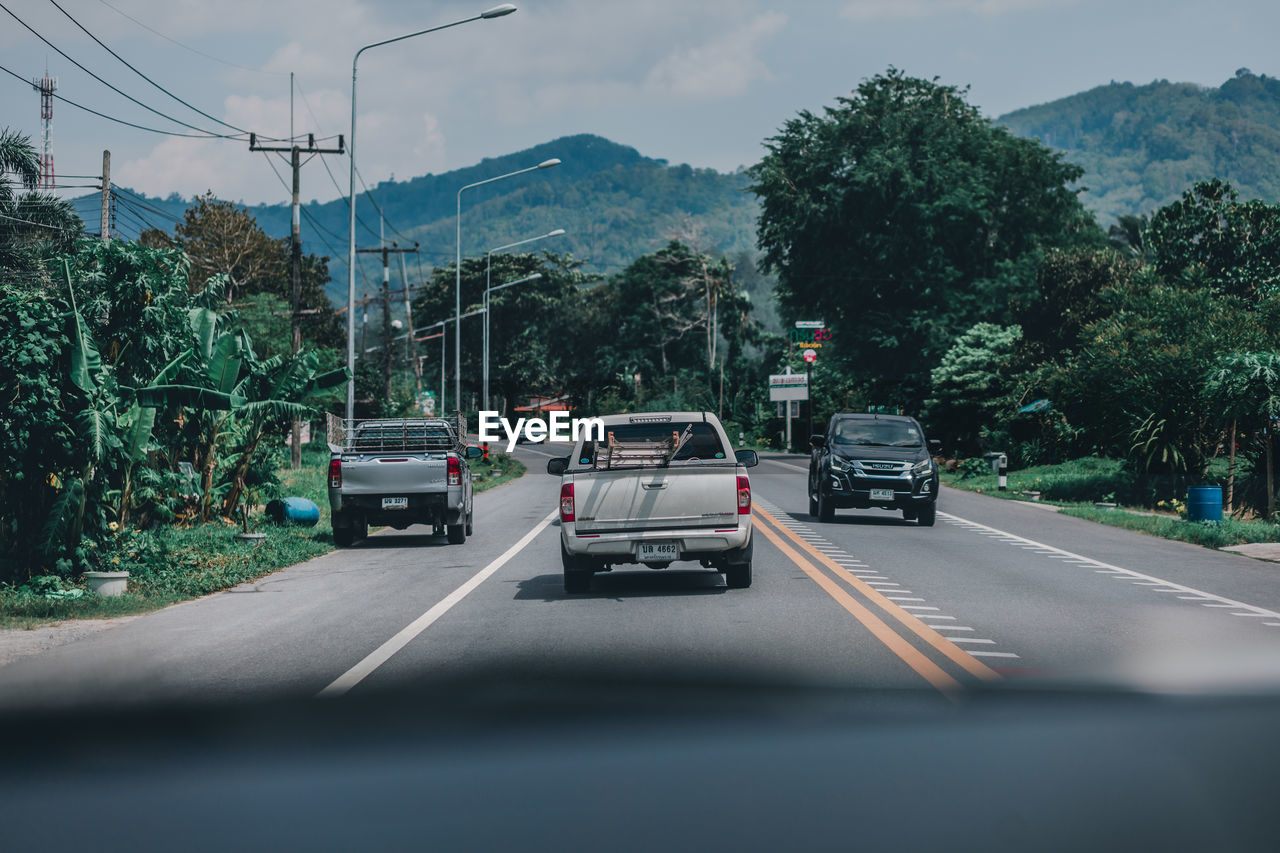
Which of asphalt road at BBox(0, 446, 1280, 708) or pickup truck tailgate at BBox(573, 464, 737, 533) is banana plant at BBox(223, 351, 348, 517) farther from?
pickup truck tailgate at BBox(573, 464, 737, 533)

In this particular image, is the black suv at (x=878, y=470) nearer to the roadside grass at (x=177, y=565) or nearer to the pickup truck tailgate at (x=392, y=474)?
the pickup truck tailgate at (x=392, y=474)

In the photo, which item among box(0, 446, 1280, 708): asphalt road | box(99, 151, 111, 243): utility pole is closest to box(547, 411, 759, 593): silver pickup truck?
box(0, 446, 1280, 708): asphalt road

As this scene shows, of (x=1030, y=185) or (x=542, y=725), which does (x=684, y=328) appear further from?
(x=542, y=725)

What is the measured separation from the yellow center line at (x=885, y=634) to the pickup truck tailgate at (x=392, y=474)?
5.70 metres

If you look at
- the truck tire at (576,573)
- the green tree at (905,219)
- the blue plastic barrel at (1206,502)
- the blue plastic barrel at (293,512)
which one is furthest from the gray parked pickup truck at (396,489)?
the green tree at (905,219)

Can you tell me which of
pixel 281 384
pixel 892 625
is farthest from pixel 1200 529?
pixel 281 384

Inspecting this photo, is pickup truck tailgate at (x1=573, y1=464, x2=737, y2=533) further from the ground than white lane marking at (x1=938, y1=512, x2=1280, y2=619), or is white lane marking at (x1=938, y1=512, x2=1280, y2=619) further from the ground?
pickup truck tailgate at (x1=573, y1=464, x2=737, y2=533)

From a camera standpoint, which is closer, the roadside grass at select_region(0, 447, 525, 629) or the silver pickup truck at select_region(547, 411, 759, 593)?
the roadside grass at select_region(0, 447, 525, 629)

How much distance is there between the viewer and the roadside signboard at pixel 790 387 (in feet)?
211

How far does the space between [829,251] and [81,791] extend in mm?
56825

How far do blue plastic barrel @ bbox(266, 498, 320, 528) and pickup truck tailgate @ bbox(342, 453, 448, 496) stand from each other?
3945mm

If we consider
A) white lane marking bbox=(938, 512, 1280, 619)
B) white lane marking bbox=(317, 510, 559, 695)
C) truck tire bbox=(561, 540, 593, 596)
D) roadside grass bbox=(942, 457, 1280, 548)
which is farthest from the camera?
roadside grass bbox=(942, 457, 1280, 548)

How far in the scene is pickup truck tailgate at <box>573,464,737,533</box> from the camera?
12922 mm

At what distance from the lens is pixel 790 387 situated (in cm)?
6462
